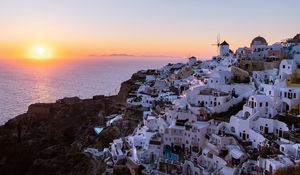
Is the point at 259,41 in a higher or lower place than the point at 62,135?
higher

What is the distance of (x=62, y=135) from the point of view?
53.6m

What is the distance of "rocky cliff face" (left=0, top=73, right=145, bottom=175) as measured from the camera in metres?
43.0

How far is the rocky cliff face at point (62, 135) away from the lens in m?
43.0

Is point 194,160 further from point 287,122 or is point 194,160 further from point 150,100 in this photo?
point 150,100

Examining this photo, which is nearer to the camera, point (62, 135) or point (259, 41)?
point (259, 41)

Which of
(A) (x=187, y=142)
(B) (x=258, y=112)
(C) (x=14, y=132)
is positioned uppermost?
(B) (x=258, y=112)

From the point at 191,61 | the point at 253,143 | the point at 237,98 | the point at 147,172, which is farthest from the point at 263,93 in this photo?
the point at 191,61

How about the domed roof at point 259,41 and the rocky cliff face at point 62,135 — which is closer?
the rocky cliff face at point 62,135

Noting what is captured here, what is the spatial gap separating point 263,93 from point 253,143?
666cm

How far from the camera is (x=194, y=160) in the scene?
31.2m

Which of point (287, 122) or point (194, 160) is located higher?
point (287, 122)

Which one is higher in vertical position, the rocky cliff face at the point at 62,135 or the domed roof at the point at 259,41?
the domed roof at the point at 259,41

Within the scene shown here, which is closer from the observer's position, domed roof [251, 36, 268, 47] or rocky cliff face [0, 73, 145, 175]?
rocky cliff face [0, 73, 145, 175]

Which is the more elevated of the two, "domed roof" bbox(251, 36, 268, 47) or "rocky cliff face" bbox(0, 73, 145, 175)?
"domed roof" bbox(251, 36, 268, 47)
